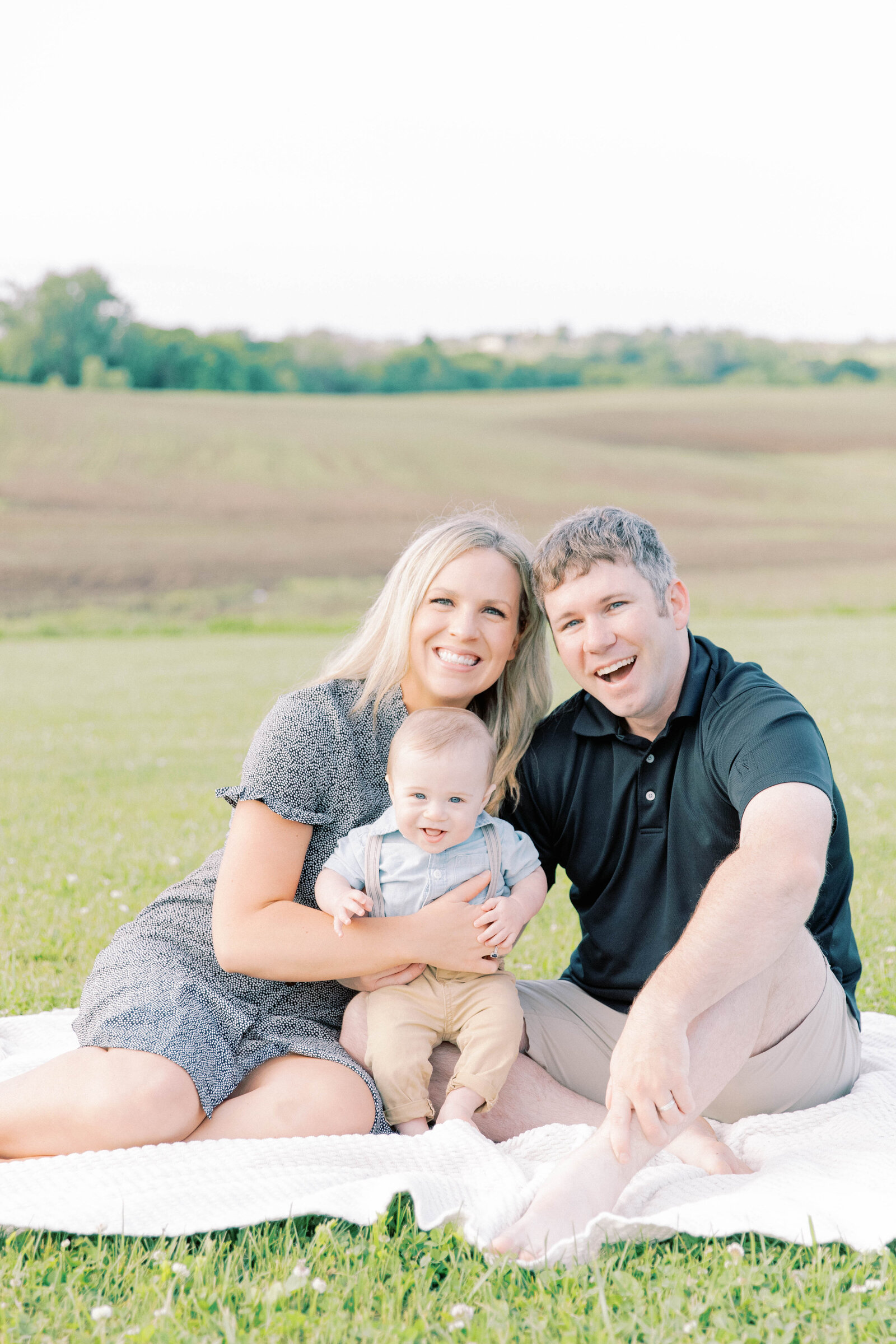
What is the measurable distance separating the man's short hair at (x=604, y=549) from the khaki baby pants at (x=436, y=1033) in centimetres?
110

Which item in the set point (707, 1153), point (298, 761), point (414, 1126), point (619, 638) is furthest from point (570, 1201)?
point (619, 638)

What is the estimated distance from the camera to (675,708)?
330cm

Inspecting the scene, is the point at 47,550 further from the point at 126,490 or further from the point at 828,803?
the point at 828,803

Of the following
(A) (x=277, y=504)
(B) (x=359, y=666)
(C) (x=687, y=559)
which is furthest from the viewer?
(A) (x=277, y=504)

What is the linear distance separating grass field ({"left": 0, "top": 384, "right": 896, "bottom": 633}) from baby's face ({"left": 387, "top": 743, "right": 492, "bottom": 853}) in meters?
19.7

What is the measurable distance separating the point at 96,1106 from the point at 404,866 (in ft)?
3.11

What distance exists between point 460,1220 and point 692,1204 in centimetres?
51

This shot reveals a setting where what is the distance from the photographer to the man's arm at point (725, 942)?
2.52 meters

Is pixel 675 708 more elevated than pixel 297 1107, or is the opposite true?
pixel 675 708

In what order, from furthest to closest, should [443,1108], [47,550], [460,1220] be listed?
[47,550] < [443,1108] < [460,1220]

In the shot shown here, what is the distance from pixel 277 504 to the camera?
38750mm

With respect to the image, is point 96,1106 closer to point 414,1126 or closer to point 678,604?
point 414,1126

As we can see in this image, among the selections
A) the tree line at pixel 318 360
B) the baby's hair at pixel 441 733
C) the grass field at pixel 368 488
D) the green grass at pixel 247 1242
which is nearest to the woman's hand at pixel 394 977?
the baby's hair at pixel 441 733

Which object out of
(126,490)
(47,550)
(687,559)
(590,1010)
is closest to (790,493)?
Answer: (687,559)
